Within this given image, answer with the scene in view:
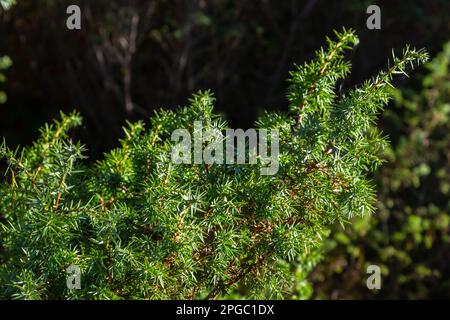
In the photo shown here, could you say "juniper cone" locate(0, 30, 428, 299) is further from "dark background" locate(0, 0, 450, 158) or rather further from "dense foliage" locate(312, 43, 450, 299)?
"dark background" locate(0, 0, 450, 158)

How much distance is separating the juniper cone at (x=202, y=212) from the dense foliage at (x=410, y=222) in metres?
2.06

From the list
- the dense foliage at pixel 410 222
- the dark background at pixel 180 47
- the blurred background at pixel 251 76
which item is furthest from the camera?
the dark background at pixel 180 47

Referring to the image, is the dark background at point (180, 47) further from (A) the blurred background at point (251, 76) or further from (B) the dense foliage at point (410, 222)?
(B) the dense foliage at point (410, 222)

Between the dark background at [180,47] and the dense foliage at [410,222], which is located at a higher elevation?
the dark background at [180,47]

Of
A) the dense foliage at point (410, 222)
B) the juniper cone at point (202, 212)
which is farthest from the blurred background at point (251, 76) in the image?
the juniper cone at point (202, 212)

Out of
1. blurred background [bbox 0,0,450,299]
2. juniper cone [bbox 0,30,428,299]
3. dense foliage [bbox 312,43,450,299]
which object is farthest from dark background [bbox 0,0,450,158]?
juniper cone [bbox 0,30,428,299]

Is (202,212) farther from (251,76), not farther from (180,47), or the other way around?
(251,76)

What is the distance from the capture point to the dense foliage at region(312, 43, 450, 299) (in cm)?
441

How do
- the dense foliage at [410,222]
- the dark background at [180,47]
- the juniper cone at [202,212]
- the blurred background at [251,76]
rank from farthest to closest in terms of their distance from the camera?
the dark background at [180,47] < the blurred background at [251,76] < the dense foliage at [410,222] < the juniper cone at [202,212]

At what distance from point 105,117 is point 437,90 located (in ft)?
8.99

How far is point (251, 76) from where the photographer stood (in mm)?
5918

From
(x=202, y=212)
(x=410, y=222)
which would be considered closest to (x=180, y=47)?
(x=410, y=222)

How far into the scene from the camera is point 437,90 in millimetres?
4961

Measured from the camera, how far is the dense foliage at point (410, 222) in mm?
4414
